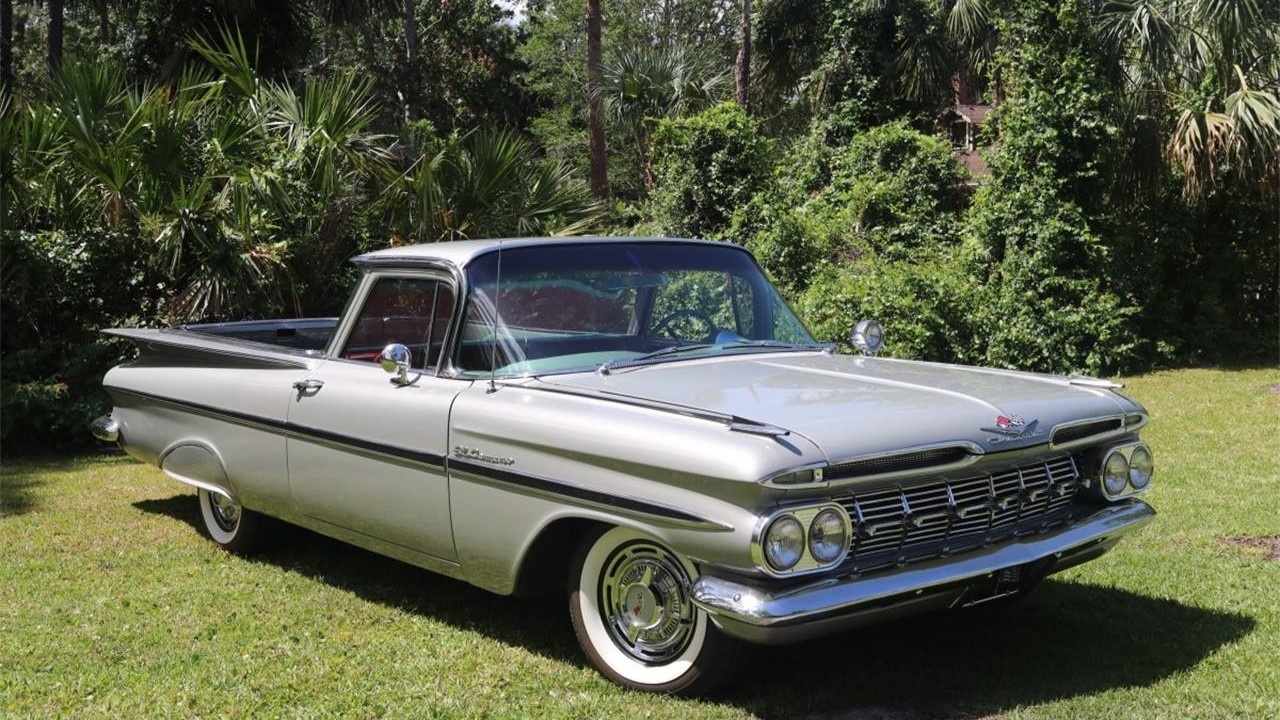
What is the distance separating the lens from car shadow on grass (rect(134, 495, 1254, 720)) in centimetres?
439

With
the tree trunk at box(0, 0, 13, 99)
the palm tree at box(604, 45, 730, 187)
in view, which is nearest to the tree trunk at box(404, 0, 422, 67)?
the palm tree at box(604, 45, 730, 187)

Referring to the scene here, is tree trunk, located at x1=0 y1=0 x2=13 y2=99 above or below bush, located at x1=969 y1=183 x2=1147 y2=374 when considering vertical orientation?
above

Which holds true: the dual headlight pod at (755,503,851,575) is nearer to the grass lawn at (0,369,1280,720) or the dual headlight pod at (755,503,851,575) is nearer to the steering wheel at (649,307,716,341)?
the grass lawn at (0,369,1280,720)

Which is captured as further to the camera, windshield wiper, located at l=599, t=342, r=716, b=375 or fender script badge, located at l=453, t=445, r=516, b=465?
windshield wiper, located at l=599, t=342, r=716, b=375

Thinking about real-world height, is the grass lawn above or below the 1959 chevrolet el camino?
below

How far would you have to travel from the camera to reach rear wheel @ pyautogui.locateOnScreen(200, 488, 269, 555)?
6395 mm

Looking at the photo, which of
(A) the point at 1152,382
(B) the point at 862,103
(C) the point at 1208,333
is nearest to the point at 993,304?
(A) the point at 1152,382

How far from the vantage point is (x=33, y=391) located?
10047mm

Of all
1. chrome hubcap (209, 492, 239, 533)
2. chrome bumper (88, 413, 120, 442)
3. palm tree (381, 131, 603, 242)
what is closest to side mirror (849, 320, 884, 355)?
chrome hubcap (209, 492, 239, 533)

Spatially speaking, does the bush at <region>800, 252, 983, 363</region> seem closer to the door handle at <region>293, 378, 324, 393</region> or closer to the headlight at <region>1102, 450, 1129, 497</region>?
the headlight at <region>1102, 450, 1129, 497</region>

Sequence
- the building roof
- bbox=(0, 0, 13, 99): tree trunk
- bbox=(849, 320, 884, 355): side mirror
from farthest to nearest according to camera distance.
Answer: the building roof → bbox=(0, 0, 13, 99): tree trunk → bbox=(849, 320, 884, 355): side mirror

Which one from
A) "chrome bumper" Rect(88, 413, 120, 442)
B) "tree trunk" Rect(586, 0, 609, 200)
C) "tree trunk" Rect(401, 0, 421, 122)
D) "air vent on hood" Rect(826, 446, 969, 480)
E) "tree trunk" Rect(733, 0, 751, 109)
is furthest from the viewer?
"tree trunk" Rect(401, 0, 421, 122)

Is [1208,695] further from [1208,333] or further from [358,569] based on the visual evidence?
[1208,333]

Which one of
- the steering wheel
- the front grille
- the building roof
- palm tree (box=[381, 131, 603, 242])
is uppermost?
the building roof
